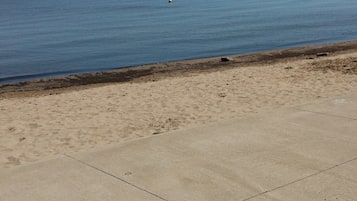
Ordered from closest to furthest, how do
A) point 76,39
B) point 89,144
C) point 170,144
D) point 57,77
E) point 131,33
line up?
point 170,144 → point 89,144 → point 57,77 → point 76,39 → point 131,33

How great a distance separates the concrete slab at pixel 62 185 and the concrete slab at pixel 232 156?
0.18 meters

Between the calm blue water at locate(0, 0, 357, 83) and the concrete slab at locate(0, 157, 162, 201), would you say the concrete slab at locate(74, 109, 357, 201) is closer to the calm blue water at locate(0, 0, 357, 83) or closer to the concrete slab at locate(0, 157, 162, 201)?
the concrete slab at locate(0, 157, 162, 201)

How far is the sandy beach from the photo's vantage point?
7535 millimetres

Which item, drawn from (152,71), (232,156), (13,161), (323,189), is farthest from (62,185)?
(152,71)

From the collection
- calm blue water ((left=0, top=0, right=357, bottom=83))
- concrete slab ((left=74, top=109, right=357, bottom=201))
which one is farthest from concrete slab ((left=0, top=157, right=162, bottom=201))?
calm blue water ((left=0, top=0, right=357, bottom=83))

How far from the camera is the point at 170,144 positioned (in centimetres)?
650

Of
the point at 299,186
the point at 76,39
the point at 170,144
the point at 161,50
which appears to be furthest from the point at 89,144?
the point at 76,39

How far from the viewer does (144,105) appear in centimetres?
1025

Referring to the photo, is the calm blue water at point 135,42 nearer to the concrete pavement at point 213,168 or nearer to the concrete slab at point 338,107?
the concrete slab at point 338,107

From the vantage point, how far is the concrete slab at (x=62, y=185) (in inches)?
194

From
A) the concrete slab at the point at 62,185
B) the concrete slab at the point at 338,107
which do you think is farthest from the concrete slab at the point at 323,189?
the concrete slab at the point at 338,107

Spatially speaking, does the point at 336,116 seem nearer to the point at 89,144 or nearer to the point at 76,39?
the point at 89,144

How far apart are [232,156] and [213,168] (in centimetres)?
45

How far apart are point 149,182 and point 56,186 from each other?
88 centimetres
